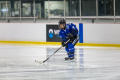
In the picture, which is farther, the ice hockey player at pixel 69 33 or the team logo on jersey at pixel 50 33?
the team logo on jersey at pixel 50 33

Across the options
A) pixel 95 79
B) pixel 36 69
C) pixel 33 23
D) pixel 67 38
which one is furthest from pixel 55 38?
pixel 95 79

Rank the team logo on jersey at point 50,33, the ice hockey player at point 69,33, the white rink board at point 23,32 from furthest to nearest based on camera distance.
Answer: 1. the white rink board at point 23,32
2. the team logo on jersey at point 50,33
3. the ice hockey player at point 69,33

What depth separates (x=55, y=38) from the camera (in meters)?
10.9

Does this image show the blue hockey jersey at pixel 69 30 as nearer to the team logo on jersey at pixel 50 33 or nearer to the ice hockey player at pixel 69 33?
the ice hockey player at pixel 69 33

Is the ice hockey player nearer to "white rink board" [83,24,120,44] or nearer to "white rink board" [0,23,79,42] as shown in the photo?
"white rink board" [83,24,120,44]

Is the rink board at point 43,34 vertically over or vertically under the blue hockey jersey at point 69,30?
under

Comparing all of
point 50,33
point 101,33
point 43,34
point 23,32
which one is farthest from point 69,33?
point 23,32

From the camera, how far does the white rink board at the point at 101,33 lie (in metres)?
10.2

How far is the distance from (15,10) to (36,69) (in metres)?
8.02

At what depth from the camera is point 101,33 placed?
1042 cm

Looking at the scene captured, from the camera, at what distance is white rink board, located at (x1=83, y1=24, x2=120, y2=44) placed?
10.2m

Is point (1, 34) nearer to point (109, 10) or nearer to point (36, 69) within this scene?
point (109, 10)

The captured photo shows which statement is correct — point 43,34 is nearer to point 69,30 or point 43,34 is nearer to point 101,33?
point 101,33

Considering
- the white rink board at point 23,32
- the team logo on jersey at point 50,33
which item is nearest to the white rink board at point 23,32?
the white rink board at point 23,32
